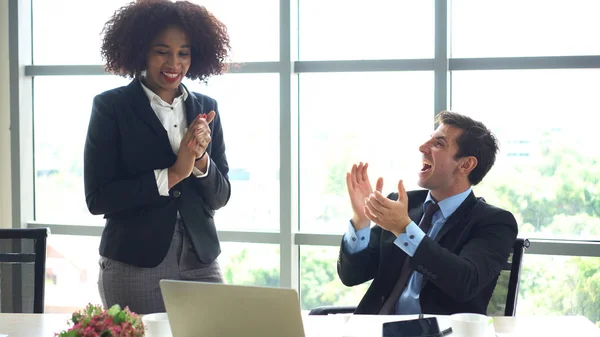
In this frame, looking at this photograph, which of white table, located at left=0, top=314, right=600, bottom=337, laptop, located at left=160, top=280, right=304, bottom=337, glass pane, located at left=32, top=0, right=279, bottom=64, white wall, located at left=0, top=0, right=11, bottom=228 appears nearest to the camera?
laptop, located at left=160, top=280, right=304, bottom=337

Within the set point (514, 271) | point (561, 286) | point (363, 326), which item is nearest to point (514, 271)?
point (514, 271)

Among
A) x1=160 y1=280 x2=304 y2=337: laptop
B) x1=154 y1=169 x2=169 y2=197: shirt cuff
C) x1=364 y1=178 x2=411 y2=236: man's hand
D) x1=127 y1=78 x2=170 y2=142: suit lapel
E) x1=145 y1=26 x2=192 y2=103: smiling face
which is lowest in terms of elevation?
x1=160 y1=280 x2=304 y2=337: laptop

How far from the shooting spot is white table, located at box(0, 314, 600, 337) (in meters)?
1.81

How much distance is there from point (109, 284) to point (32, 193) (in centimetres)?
231

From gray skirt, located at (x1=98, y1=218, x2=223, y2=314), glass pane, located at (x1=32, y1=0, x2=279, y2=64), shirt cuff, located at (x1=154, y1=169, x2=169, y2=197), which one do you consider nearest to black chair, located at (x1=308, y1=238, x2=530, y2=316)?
gray skirt, located at (x1=98, y1=218, x2=223, y2=314)

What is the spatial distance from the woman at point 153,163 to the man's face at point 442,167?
2.30 ft

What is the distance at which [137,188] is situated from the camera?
239 centimetres

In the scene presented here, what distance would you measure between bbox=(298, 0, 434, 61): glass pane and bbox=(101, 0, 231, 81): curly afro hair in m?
1.29

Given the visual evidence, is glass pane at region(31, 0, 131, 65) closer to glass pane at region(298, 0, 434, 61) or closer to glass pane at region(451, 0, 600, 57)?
glass pane at region(298, 0, 434, 61)

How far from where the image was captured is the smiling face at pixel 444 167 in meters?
2.50

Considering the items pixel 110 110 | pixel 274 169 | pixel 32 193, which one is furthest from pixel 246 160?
pixel 110 110

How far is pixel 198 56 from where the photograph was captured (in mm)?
2719

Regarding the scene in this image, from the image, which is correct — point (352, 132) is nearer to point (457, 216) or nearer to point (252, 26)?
point (252, 26)

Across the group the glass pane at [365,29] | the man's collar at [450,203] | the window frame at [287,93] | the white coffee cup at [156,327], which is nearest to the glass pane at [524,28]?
the window frame at [287,93]
